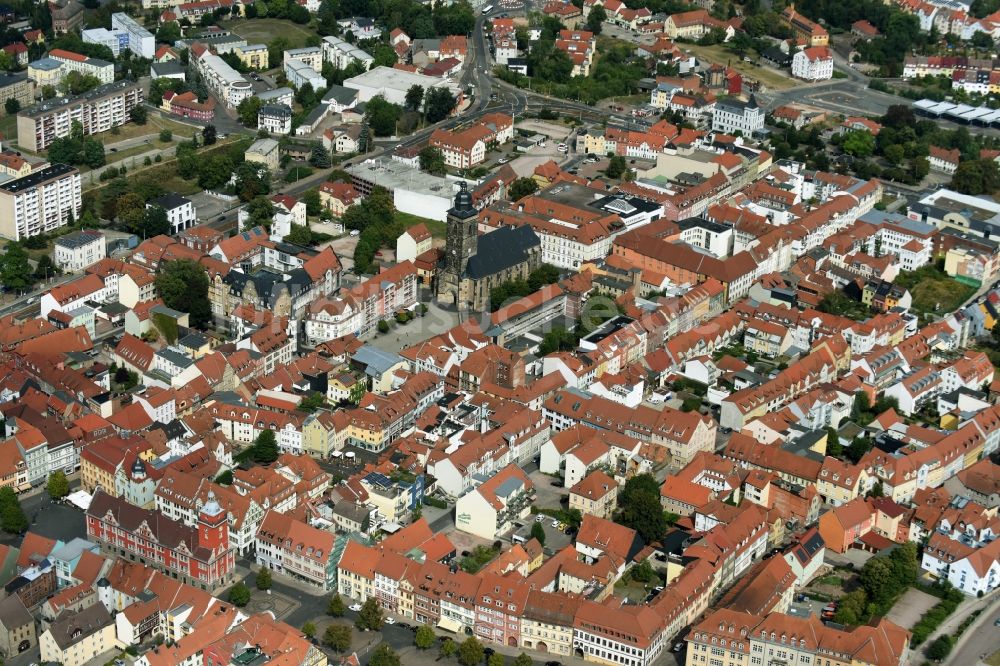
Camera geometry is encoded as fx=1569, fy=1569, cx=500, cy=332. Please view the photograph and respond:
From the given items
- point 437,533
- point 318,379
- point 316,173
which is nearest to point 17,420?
point 318,379

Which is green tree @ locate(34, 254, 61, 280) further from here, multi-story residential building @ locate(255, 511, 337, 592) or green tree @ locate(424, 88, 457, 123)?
green tree @ locate(424, 88, 457, 123)

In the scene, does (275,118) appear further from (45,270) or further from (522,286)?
(522,286)

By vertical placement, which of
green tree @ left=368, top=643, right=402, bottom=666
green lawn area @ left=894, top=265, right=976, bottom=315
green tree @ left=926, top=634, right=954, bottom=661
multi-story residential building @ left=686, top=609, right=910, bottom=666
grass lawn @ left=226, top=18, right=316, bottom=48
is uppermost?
multi-story residential building @ left=686, top=609, right=910, bottom=666

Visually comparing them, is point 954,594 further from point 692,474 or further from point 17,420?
point 17,420

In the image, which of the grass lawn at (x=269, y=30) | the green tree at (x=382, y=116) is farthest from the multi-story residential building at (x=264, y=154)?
the grass lawn at (x=269, y=30)

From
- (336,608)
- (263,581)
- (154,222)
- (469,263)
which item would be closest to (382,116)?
(154,222)

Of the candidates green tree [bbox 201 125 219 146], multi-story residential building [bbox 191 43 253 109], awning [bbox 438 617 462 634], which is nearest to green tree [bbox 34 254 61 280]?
green tree [bbox 201 125 219 146]
